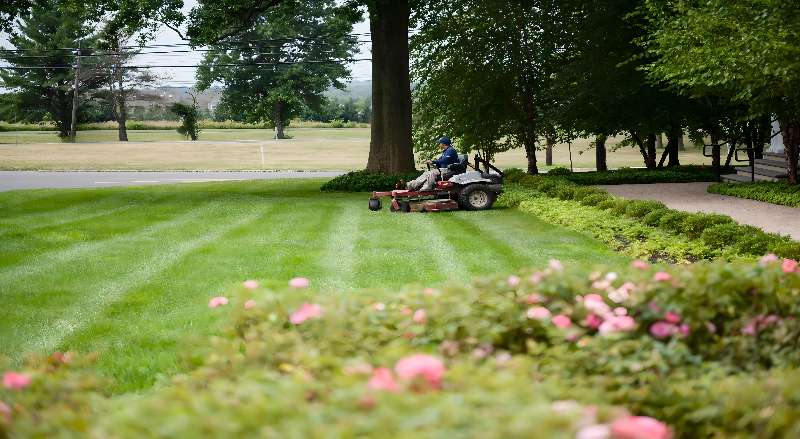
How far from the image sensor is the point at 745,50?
50.8 ft

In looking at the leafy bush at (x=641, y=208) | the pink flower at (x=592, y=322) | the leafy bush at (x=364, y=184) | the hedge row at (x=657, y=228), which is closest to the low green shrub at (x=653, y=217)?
the hedge row at (x=657, y=228)

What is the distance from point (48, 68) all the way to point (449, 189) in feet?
174

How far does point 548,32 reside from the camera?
2542cm

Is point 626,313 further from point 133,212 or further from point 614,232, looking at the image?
point 133,212

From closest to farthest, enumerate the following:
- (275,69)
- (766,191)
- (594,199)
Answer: (594,199) < (766,191) < (275,69)

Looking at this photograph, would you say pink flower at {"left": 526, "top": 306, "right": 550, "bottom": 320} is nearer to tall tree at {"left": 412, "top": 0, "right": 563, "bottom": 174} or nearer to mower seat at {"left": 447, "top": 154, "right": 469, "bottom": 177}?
mower seat at {"left": 447, "top": 154, "right": 469, "bottom": 177}

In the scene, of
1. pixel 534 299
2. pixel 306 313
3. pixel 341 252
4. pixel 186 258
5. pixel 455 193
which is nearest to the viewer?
pixel 306 313

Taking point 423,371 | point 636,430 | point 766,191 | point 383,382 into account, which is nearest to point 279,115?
point 766,191

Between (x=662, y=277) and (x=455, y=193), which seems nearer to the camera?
(x=662, y=277)

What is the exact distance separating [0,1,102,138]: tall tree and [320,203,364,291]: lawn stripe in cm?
5120

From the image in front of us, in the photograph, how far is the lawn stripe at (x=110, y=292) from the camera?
7.56 metres

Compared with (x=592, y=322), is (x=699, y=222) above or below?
below

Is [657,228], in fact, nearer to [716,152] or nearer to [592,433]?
[592,433]

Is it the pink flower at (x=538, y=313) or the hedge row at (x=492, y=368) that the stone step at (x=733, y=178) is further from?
the pink flower at (x=538, y=313)
